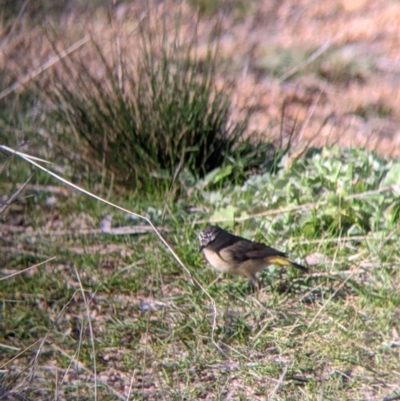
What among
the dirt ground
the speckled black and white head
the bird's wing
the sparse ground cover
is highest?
the speckled black and white head

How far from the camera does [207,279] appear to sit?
4.24m

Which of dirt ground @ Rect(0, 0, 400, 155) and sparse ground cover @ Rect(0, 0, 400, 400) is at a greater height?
sparse ground cover @ Rect(0, 0, 400, 400)

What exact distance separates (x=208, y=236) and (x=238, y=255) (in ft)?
0.80

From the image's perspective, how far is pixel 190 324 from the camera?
12.5 ft

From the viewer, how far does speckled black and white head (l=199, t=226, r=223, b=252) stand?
4.11 m

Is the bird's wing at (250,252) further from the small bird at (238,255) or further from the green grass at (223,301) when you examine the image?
the green grass at (223,301)

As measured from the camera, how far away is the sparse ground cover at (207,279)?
135 inches

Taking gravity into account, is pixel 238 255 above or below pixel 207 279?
above

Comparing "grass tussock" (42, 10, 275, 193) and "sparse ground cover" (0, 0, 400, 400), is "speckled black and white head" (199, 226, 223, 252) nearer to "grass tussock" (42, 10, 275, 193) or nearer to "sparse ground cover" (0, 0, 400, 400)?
"sparse ground cover" (0, 0, 400, 400)

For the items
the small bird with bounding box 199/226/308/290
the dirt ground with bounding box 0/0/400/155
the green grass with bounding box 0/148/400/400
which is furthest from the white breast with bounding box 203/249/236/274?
the dirt ground with bounding box 0/0/400/155

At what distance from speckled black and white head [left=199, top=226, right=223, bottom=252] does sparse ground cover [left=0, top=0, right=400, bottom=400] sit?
0.18 metres

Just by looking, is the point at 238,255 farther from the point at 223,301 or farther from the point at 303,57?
the point at 303,57

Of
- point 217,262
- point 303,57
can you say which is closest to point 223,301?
point 217,262

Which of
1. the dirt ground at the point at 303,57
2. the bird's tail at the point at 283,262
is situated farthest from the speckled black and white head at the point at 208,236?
the dirt ground at the point at 303,57
